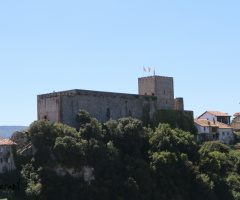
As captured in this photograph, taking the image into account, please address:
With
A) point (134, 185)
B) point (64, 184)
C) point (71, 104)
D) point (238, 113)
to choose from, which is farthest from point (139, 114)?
point (238, 113)

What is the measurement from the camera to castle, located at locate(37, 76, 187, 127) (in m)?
52.2

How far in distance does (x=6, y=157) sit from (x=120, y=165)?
12.7 m

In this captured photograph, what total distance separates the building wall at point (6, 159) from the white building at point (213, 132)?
33051mm

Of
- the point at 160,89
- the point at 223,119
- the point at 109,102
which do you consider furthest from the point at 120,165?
the point at 223,119

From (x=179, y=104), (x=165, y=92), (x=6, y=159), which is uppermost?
(x=165, y=92)

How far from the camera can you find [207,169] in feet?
177

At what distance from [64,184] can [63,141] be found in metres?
4.54

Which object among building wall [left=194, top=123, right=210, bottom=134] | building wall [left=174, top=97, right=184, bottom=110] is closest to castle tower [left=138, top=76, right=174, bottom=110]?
building wall [left=174, top=97, right=184, bottom=110]

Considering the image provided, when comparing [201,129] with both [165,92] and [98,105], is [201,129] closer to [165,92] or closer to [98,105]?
[165,92]

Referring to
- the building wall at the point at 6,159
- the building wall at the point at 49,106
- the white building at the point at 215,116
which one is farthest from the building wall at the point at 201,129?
the building wall at the point at 6,159

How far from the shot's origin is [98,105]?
56156 mm

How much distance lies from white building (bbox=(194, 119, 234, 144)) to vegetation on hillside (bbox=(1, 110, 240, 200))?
11.4 metres

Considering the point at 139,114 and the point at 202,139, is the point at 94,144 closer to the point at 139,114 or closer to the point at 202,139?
the point at 139,114

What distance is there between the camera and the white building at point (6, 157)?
44.8 m
